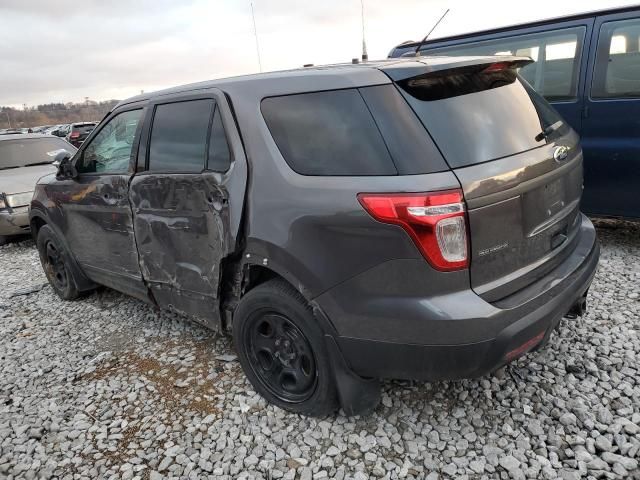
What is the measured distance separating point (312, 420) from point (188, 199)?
1437 mm

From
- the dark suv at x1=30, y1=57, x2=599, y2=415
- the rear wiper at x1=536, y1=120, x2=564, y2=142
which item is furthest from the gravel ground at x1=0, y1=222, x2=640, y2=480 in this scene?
the rear wiper at x1=536, y1=120, x2=564, y2=142

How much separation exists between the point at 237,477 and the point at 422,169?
5.42 ft

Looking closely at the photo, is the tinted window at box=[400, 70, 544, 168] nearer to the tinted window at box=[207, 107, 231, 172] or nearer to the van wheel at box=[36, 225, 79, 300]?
the tinted window at box=[207, 107, 231, 172]

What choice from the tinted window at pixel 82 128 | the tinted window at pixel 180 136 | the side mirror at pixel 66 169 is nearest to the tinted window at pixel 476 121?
the tinted window at pixel 180 136

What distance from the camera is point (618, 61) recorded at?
4152 mm

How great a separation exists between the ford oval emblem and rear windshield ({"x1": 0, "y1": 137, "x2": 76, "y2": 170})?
769 centimetres

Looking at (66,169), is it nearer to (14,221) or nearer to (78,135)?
(14,221)

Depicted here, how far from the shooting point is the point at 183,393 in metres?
2.91

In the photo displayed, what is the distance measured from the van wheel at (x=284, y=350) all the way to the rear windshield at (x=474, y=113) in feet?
3.36

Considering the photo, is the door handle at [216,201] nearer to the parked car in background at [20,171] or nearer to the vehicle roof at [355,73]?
the vehicle roof at [355,73]

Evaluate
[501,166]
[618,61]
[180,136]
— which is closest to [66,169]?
[180,136]

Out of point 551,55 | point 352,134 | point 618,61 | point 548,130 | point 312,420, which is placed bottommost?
point 312,420

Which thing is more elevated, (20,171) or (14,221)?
(20,171)

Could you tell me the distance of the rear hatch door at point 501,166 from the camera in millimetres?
1976
